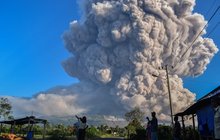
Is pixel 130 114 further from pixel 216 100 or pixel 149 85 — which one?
pixel 216 100

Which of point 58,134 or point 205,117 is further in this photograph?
point 58,134

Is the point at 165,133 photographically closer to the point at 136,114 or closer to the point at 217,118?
the point at 217,118

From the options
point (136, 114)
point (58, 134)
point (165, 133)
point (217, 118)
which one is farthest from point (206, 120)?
point (136, 114)

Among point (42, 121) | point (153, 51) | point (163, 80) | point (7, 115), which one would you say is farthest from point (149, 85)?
point (42, 121)

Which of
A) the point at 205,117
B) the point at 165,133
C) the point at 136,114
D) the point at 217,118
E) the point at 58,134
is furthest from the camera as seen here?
the point at 136,114

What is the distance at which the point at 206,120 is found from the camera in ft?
56.3

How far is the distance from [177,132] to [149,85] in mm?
50165

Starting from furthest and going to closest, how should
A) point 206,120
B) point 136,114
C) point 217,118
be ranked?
point 136,114, point 206,120, point 217,118

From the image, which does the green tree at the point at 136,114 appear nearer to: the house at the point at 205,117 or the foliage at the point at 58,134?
the foliage at the point at 58,134

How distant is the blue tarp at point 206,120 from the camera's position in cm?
1628

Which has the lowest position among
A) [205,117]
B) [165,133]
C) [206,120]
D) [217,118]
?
[217,118]

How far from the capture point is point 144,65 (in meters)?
63.5

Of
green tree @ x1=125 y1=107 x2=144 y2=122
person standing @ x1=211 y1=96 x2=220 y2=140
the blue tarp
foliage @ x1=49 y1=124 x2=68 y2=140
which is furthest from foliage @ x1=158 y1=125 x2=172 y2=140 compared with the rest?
green tree @ x1=125 y1=107 x2=144 y2=122

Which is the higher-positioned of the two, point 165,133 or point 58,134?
point 58,134
